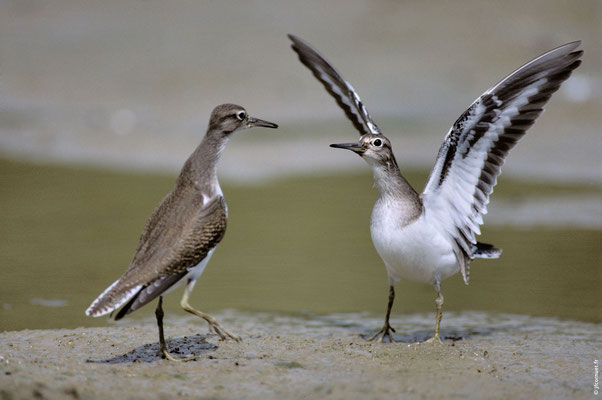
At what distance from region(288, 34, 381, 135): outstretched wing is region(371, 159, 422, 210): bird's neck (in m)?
0.87

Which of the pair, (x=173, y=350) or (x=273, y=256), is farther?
(x=273, y=256)

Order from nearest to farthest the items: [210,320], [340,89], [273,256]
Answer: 1. [210,320]
2. [340,89]
3. [273,256]

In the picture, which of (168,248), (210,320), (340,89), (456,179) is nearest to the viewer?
(168,248)

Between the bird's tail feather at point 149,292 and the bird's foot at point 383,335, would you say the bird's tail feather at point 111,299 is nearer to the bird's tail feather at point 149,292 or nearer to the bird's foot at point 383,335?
the bird's tail feather at point 149,292

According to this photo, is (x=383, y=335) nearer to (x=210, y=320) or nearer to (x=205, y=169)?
(x=210, y=320)

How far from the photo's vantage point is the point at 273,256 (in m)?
10.6

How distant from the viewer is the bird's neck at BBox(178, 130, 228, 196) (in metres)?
7.19

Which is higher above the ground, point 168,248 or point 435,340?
point 168,248

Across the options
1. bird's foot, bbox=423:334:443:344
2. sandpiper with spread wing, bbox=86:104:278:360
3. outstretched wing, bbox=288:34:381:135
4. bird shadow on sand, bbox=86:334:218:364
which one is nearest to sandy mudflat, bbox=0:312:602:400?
bird shadow on sand, bbox=86:334:218:364

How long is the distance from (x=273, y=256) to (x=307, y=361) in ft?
12.9

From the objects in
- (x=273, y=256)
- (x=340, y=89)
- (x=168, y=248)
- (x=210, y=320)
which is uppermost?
(x=340, y=89)

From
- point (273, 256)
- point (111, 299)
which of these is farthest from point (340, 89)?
point (111, 299)

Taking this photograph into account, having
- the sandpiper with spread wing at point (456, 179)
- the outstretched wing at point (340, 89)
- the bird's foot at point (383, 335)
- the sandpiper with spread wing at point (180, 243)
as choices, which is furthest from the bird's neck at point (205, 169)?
the bird's foot at point (383, 335)

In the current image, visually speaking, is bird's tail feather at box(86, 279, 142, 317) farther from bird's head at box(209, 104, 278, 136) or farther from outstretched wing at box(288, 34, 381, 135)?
outstretched wing at box(288, 34, 381, 135)
